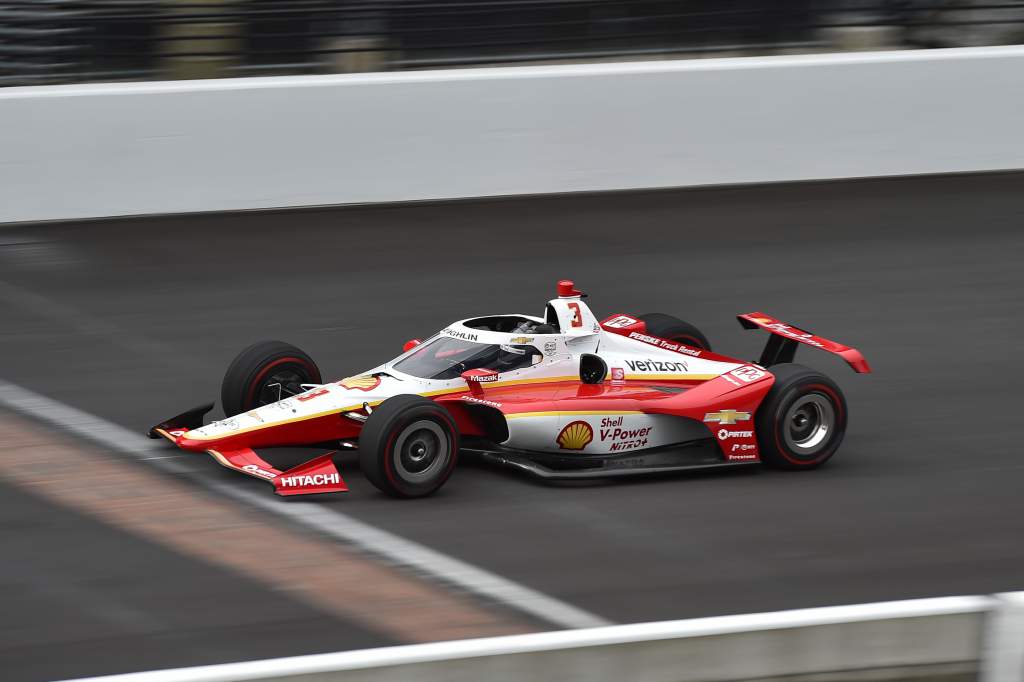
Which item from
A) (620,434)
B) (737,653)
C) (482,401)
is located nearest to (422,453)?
Answer: (482,401)

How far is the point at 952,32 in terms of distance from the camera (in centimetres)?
1708

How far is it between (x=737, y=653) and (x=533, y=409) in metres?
3.49

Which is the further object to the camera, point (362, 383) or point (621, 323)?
point (621, 323)

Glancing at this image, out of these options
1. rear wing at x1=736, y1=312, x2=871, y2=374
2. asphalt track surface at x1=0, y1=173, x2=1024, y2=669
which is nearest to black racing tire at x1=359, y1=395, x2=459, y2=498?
asphalt track surface at x1=0, y1=173, x2=1024, y2=669

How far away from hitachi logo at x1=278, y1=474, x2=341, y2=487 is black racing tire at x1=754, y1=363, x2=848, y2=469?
2.70 m

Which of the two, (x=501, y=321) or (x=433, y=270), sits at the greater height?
(x=433, y=270)

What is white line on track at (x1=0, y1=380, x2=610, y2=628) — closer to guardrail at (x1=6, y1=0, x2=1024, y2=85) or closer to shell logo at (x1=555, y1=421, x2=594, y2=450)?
shell logo at (x1=555, y1=421, x2=594, y2=450)

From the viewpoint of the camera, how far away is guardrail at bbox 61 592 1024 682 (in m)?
5.02

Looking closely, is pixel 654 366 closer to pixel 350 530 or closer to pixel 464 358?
pixel 464 358

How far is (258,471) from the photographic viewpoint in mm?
8320

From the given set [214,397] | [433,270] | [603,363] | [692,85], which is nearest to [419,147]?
[433,270]

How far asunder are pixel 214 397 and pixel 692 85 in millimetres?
7459

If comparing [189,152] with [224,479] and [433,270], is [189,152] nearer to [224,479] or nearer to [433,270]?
[433,270]

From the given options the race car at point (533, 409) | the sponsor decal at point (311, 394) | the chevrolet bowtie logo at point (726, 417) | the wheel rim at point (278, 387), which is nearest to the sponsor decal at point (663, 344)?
the race car at point (533, 409)
